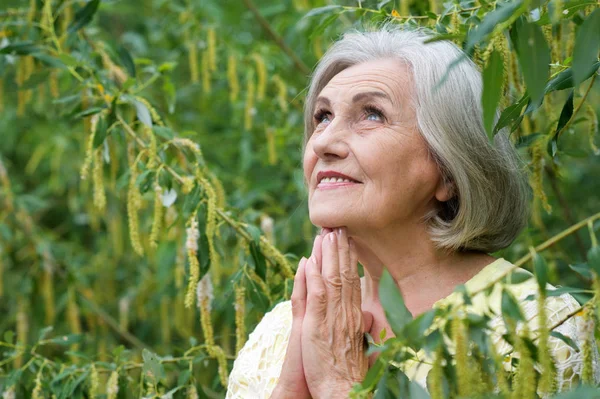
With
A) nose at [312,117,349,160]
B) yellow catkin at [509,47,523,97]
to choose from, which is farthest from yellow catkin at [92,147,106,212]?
yellow catkin at [509,47,523,97]

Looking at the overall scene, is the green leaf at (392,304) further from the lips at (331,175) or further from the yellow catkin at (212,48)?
the yellow catkin at (212,48)

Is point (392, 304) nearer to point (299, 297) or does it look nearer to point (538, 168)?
point (299, 297)

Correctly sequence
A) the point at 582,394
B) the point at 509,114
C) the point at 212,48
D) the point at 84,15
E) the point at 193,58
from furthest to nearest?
the point at 193,58 < the point at 212,48 < the point at 84,15 < the point at 509,114 < the point at 582,394

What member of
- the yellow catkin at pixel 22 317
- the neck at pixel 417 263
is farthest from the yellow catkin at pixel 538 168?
the yellow catkin at pixel 22 317

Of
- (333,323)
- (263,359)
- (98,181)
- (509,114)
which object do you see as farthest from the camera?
(98,181)

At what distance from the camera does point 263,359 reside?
2.40 m

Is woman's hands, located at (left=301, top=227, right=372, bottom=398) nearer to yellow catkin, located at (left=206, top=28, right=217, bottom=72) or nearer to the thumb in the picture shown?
the thumb

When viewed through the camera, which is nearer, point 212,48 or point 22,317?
point 212,48

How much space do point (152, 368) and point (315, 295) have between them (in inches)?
26.5

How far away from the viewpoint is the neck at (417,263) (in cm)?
223

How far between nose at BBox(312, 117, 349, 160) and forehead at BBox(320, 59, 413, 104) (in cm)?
10

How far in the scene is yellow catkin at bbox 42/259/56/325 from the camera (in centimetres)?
385

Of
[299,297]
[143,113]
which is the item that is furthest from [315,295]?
[143,113]

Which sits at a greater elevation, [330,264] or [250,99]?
[250,99]
